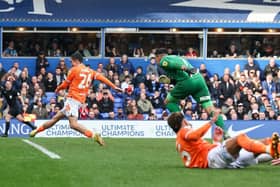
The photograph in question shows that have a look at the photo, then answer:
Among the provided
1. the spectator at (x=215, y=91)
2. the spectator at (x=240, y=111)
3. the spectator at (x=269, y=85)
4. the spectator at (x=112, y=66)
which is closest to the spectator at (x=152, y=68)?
the spectator at (x=112, y=66)

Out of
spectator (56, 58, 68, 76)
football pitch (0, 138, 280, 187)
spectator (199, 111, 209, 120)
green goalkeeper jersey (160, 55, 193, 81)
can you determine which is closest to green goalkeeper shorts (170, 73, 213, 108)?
green goalkeeper jersey (160, 55, 193, 81)

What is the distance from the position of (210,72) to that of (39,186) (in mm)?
23656

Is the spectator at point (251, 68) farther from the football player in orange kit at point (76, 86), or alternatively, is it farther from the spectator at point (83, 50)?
the football player in orange kit at point (76, 86)

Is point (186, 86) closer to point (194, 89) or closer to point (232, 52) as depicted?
point (194, 89)

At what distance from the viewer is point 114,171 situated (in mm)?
12977

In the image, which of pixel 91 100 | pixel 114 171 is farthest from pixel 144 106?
pixel 114 171

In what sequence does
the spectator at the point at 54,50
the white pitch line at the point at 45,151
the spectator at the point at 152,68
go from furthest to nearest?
1. the spectator at the point at 54,50
2. the spectator at the point at 152,68
3. the white pitch line at the point at 45,151

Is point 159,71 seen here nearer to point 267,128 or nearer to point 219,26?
point 219,26

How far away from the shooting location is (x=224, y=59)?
1369 inches

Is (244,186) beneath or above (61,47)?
beneath

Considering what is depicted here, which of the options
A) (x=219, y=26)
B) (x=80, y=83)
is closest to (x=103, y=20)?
(x=219, y=26)

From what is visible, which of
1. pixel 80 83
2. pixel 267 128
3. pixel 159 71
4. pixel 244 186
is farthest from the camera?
pixel 159 71

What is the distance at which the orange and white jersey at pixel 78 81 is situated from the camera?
63.7 feet

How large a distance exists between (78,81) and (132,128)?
8033mm
